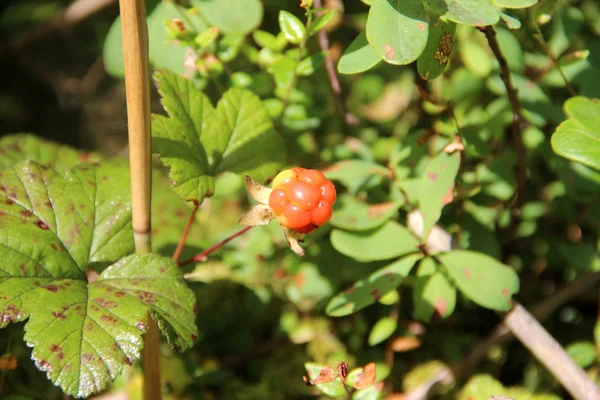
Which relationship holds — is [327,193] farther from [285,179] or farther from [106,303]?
[106,303]

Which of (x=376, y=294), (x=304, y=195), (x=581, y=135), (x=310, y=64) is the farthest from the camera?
(x=310, y=64)

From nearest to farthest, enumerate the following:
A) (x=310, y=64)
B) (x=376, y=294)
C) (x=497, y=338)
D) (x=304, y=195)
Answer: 1. (x=304, y=195)
2. (x=376, y=294)
3. (x=310, y=64)
4. (x=497, y=338)

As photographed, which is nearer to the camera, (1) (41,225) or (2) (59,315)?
(2) (59,315)

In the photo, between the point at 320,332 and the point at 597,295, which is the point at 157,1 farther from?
the point at 597,295

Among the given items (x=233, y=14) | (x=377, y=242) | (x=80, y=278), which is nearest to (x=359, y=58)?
(x=377, y=242)

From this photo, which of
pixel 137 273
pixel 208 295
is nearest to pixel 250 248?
pixel 208 295

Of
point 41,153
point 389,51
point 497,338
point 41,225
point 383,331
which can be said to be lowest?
point 497,338

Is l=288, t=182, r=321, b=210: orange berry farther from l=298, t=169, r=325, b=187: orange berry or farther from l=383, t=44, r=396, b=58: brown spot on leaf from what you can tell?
l=383, t=44, r=396, b=58: brown spot on leaf
